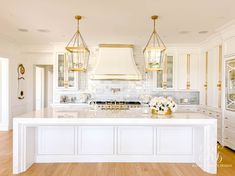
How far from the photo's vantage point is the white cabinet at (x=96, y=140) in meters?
3.67

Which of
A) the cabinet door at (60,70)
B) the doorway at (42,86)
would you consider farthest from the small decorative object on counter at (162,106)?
the doorway at (42,86)

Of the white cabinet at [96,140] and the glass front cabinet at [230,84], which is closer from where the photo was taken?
the white cabinet at [96,140]

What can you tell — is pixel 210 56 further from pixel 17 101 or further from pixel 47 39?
pixel 17 101

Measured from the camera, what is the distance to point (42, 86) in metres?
8.32

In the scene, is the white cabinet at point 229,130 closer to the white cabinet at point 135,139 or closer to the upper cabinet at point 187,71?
the white cabinet at point 135,139

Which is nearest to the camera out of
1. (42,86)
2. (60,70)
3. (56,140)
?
(56,140)

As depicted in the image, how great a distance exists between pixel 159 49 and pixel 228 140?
278 centimetres

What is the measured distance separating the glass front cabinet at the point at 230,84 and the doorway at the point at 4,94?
20.7ft

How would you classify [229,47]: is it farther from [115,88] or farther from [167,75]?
[115,88]

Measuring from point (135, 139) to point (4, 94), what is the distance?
192 inches

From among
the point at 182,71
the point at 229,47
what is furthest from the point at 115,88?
the point at 229,47

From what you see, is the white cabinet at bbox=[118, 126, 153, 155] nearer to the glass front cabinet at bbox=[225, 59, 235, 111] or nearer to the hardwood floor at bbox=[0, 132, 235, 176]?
the hardwood floor at bbox=[0, 132, 235, 176]

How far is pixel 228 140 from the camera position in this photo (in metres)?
4.56

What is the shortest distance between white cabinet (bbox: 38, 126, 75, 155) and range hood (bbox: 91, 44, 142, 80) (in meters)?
2.72
